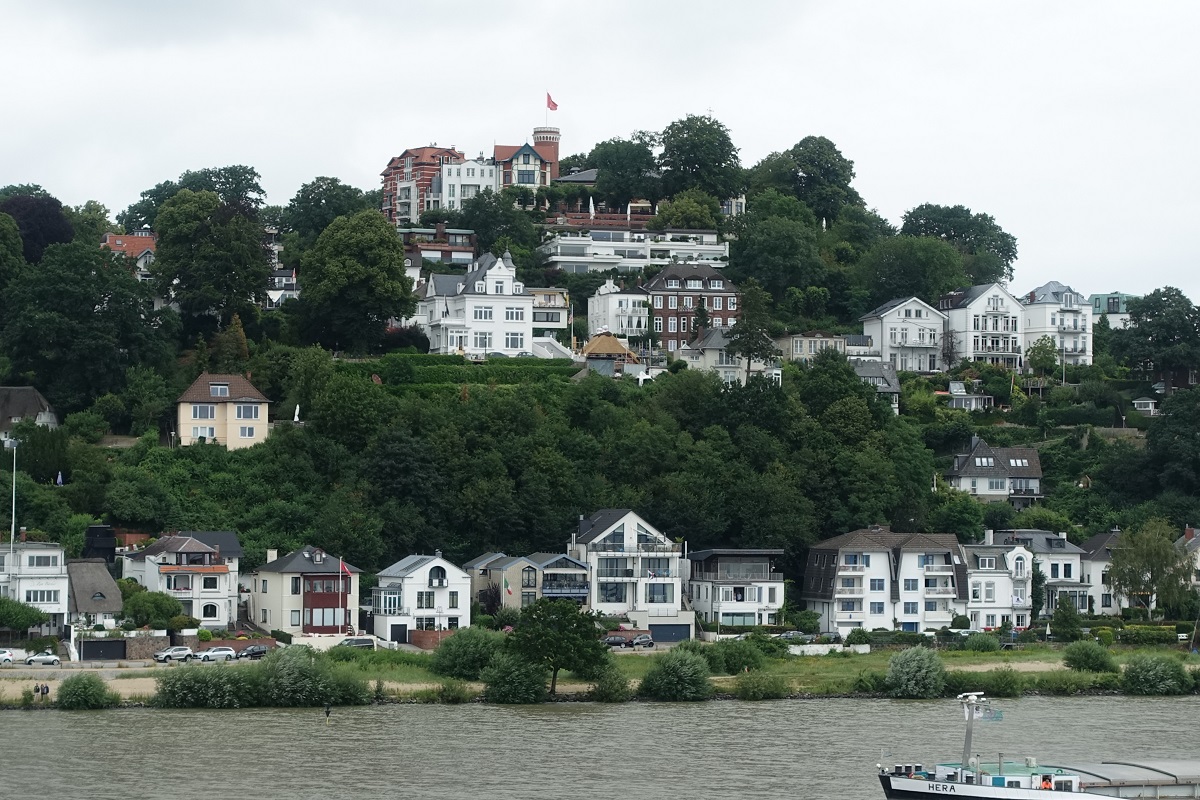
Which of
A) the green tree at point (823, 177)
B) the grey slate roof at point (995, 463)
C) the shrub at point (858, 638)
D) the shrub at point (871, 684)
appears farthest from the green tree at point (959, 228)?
the shrub at point (871, 684)

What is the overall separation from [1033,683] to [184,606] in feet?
102

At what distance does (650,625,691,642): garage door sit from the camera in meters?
75.2

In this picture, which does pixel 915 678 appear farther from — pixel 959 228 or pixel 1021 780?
pixel 959 228

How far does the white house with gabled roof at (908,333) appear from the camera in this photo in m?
104

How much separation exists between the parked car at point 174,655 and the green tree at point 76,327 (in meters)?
20.8

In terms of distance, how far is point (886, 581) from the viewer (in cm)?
7756

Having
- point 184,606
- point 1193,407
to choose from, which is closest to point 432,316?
point 184,606

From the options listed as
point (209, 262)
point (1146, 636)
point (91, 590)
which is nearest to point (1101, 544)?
point (1146, 636)

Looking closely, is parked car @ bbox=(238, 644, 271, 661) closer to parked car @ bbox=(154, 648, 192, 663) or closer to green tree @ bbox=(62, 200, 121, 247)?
parked car @ bbox=(154, 648, 192, 663)

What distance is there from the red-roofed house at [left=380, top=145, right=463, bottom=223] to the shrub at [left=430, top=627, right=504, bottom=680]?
213 feet

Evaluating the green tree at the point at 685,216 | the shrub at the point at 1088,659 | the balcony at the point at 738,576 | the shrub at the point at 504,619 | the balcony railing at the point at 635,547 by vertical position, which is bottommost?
the shrub at the point at 1088,659

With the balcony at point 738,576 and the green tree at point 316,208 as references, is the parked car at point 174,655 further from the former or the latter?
the green tree at point 316,208

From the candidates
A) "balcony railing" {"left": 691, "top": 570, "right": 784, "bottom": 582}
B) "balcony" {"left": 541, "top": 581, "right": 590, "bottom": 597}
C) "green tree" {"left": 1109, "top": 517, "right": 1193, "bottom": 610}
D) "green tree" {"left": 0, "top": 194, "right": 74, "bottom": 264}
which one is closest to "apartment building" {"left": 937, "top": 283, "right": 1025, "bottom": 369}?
"green tree" {"left": 1109, "top": 517, "right": 1193, "bottom": 610}

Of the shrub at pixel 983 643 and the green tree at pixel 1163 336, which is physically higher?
the green tree at pixel 1163 336
